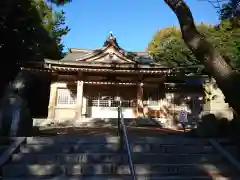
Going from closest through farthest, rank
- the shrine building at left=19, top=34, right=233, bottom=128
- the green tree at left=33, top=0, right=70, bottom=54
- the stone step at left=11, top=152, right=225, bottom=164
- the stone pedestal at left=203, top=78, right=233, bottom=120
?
1. the stone step at left=11, top=152, right=225, bottom=164
2. the stone pedestal at left=203, top=78, right=233, bottom=120
3. the shrine building at left=19, top=34, right=233, bottom=128
4. the green tree at left=33, top=0, right=70, bottom=54

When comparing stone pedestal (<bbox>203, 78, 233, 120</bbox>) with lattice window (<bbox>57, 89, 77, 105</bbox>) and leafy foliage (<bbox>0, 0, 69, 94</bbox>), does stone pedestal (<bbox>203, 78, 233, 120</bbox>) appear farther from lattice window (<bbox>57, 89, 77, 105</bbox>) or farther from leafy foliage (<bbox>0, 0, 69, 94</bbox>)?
leafy foliage (<bbox>0, 0, 69, 94</bbox>)

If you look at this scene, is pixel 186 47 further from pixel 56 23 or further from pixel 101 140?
pixel 101 140

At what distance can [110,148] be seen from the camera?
225 inches

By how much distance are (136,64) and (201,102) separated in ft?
17.4

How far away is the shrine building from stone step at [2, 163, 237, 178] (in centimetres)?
1178

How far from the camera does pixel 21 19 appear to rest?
15562mm

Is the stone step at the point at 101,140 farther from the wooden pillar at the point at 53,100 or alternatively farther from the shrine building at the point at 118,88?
the wooden pillar at the point at 53,100

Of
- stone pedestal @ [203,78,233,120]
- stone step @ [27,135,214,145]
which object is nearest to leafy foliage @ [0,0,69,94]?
stone step @ [27,135,214,145]

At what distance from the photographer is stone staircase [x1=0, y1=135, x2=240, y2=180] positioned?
4.73 metres

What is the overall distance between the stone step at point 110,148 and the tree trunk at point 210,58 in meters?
2.13

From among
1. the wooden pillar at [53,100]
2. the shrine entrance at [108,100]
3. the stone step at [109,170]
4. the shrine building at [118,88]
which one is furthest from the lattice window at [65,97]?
the stone step at [109,170]

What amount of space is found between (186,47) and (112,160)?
23399 mm

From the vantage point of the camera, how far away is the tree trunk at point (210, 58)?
3.92 m

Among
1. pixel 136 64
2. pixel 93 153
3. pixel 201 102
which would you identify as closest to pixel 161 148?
pixel 93 153
